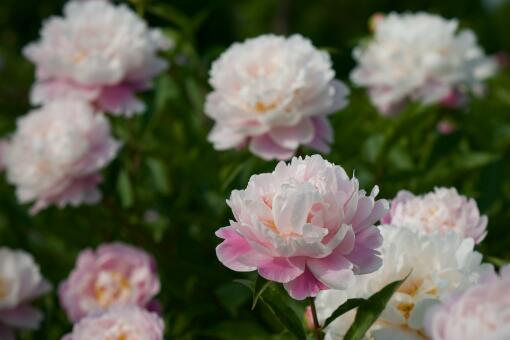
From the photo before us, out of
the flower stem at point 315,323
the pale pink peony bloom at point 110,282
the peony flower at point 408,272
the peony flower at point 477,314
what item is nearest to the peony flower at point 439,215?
the peony flower at point 408,272

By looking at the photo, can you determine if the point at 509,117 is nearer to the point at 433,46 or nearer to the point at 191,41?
the point at 433,46

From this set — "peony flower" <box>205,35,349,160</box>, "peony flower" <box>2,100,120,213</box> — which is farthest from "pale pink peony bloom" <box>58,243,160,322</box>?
"peony flower" <box>205,35,349,160</box>

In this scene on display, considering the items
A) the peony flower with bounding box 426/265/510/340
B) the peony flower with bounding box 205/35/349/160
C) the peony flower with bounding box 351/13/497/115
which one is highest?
the peony flower with bounding box 351/13/497/115

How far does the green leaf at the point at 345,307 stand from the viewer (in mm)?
807

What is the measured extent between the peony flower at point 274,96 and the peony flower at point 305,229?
490 millimetres

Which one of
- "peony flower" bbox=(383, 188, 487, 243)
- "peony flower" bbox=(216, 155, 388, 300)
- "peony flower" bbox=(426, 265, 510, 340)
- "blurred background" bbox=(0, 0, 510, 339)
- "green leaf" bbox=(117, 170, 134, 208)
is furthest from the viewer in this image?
"green leaf" bbox=(117, 170, 134, 208)

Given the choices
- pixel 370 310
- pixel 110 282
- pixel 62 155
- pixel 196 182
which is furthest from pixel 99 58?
pixel 370 310

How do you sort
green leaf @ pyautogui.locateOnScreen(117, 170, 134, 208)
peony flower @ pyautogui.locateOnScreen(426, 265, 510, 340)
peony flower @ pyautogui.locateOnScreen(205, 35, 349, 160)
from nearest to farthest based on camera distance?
peony flower @ pyautogui.locateOnScreen(426, 265, 510, 340)
peony flower @ pyautogui.locateOnScreen(205, 35, 349, 160)
green leaf @ pyautogui.locateOnScreen(117, 170, 134, 208)

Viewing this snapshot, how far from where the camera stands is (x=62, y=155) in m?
1.48

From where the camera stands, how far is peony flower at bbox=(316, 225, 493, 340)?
2.72 ft

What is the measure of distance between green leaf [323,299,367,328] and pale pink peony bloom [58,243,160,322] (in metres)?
0.58

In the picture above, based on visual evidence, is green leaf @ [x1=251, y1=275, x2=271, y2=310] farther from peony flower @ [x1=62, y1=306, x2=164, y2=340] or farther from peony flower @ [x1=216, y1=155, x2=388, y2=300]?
peony flower @ [x1=62, y1=306, x2=164, y2=340]

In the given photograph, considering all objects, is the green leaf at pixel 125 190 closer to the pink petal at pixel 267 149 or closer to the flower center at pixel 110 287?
the flower center at pixel 110 287

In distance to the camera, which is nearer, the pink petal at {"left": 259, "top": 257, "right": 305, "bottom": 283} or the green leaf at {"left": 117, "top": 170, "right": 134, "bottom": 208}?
the pink petal at {"left": 259, "top": 257, "right": 305, "bottom": 283}
